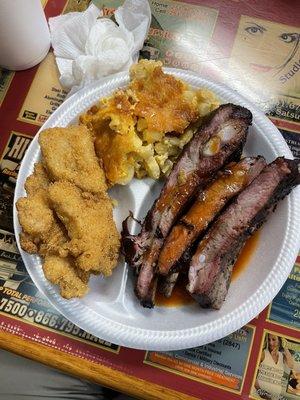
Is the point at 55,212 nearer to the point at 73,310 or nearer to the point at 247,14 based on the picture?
the point at 73,310

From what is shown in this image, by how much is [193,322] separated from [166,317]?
0.09m

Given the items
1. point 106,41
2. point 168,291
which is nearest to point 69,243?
point 168,291

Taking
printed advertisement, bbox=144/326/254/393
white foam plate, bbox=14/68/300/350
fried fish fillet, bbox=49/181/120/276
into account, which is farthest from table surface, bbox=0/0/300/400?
fried fish fillet, bbox=49/181/120/276

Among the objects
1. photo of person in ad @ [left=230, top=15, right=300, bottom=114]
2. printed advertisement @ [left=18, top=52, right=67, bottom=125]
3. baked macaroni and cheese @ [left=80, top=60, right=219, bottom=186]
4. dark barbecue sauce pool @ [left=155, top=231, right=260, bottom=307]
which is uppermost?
photo of person in ad @ [left=230, top=15, right=300, bottom=114]

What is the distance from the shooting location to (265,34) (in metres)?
1.98

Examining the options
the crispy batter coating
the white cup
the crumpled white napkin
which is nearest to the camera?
the crispy batter coating

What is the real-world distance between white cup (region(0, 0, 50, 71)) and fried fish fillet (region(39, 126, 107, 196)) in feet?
1.49

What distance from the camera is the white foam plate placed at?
4.78ft

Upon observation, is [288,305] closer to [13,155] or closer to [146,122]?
[146,122]

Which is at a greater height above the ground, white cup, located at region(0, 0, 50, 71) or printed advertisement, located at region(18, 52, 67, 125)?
white cup, located at region(0, 0, 50, 71)

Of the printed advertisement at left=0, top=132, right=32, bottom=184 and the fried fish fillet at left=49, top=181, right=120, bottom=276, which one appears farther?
the printed advertisement at left=0, top=132, right=32, bottom=184

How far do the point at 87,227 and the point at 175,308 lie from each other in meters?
0.37

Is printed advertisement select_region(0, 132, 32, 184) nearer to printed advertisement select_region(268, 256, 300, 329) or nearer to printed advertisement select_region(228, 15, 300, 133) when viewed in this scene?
printed advertisement select_region(228, 15, 300, 133)

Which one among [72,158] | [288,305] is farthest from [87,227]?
[288,305]
